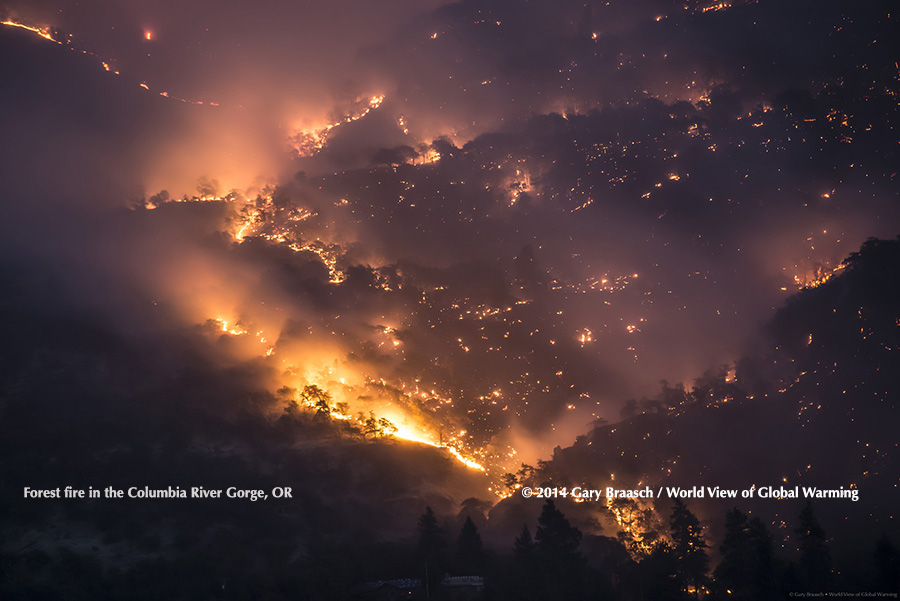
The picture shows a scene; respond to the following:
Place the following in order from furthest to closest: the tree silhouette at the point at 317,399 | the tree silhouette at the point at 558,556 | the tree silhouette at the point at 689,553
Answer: the tree silhouette at the point at 317,399
the tree silhouette at the point at 689,553
the tree silhouette at the point at 558,556

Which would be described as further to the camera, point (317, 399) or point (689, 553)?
point (317, 399)

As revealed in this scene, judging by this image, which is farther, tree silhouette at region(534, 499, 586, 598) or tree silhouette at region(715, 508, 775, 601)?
tree silhouette at region(534, 499, 586, 598)

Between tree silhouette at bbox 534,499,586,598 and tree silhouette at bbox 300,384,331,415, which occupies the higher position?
tree silhouette at bbox 300,384,331,415

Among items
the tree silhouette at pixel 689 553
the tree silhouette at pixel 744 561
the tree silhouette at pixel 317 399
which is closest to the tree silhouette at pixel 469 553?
the tree silhouette at pixel 689 553

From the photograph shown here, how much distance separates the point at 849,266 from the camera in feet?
326

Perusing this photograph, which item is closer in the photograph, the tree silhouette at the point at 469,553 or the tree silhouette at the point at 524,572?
the tree silhouette at the point at 524,572

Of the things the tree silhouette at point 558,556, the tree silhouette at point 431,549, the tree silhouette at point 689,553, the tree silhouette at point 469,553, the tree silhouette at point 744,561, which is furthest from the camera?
the tree silhouette at point 689,553

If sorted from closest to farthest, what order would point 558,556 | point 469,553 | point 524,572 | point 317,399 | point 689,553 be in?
point 524,572 < point 558,556 < point 469,553 < point 689,553 < point 317,399

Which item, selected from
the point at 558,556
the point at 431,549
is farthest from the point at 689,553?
the point at 431,549

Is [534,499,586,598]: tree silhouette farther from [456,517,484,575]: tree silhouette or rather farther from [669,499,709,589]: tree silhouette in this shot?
[669,499,709,589]: tree silhouette

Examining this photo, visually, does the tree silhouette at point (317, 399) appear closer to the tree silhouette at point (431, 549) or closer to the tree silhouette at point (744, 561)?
the tree silhouette at point (431, 549)

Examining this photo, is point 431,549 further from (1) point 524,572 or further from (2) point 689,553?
(2) point 689,553

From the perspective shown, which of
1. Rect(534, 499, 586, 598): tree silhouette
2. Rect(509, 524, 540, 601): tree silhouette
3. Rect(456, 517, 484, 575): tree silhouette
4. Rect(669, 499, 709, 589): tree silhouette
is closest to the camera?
Rect(509, 524, 540, 601): tree silhouette

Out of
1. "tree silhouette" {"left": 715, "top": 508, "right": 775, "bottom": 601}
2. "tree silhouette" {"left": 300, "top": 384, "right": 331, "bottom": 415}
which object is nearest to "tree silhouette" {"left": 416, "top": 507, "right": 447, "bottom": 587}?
"tree silhouette" {"left": 715, "top": 508, "right": 775, "bottom": 601}
